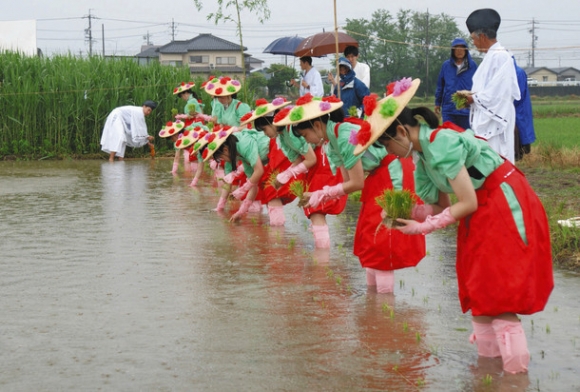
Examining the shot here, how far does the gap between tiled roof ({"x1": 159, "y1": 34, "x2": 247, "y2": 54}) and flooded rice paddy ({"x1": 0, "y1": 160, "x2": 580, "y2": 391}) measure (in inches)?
2498

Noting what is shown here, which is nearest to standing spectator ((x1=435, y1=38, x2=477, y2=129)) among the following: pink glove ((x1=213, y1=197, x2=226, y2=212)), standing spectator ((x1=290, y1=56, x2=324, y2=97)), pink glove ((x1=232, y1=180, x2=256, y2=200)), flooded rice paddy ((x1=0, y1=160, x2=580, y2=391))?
flooded rice paddy ((x1=0, y1=160, x2=580, y2=391))

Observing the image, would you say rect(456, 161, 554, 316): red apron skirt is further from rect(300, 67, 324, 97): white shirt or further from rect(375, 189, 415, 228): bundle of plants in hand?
rect(300, 67, 324, 97): white shirt

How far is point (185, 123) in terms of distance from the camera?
20141mm

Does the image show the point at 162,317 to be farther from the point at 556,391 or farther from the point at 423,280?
the point at 556,391

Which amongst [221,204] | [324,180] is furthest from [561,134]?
[324,180]

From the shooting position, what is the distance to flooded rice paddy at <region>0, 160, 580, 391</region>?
4906 millimetres

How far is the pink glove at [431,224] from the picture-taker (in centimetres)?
488

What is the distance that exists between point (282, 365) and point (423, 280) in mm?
2580

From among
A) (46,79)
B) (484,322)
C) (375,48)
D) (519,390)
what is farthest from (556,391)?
(375,48)

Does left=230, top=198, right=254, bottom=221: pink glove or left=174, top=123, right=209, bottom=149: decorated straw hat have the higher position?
left=174, top=123, right=209, bottom=149: decorated straw hat

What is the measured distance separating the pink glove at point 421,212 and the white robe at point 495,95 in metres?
2.72

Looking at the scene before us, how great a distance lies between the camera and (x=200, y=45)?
242 feet

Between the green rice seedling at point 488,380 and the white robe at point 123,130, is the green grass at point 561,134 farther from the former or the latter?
the green rice seedling at point 488,380

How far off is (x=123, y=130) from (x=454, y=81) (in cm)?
1262
